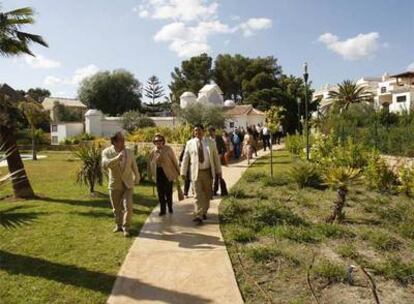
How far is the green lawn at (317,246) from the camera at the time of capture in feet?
Result: 15.7

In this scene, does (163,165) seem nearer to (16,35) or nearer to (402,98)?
(16,35)

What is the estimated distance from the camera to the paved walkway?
184 inches

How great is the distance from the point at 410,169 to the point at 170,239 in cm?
666

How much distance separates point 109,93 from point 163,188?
189 feet

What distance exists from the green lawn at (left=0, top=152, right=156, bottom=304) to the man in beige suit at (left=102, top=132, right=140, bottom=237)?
0.48 m

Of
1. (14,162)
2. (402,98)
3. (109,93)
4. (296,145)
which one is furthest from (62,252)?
(109,93)

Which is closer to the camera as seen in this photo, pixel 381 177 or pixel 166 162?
pixel 166 162

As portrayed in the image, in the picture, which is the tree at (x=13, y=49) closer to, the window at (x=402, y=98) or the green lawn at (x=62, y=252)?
the green lawn at (x=62, y=252)

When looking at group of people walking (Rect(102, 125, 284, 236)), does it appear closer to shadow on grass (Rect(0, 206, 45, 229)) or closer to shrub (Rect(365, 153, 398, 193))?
shadow on grass (Rect(0, 206, 45, 229))

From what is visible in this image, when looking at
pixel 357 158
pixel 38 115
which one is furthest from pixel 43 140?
pixel 357 158

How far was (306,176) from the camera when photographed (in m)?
11.3

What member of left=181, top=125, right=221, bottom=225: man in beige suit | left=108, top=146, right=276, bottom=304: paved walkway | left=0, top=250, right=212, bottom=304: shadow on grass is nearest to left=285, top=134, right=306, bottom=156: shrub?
left=181, top=125, right=221, bottom=225: man in beige suit

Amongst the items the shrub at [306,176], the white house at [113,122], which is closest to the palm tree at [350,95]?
the white house at [113,122]

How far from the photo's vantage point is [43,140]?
41.5m
